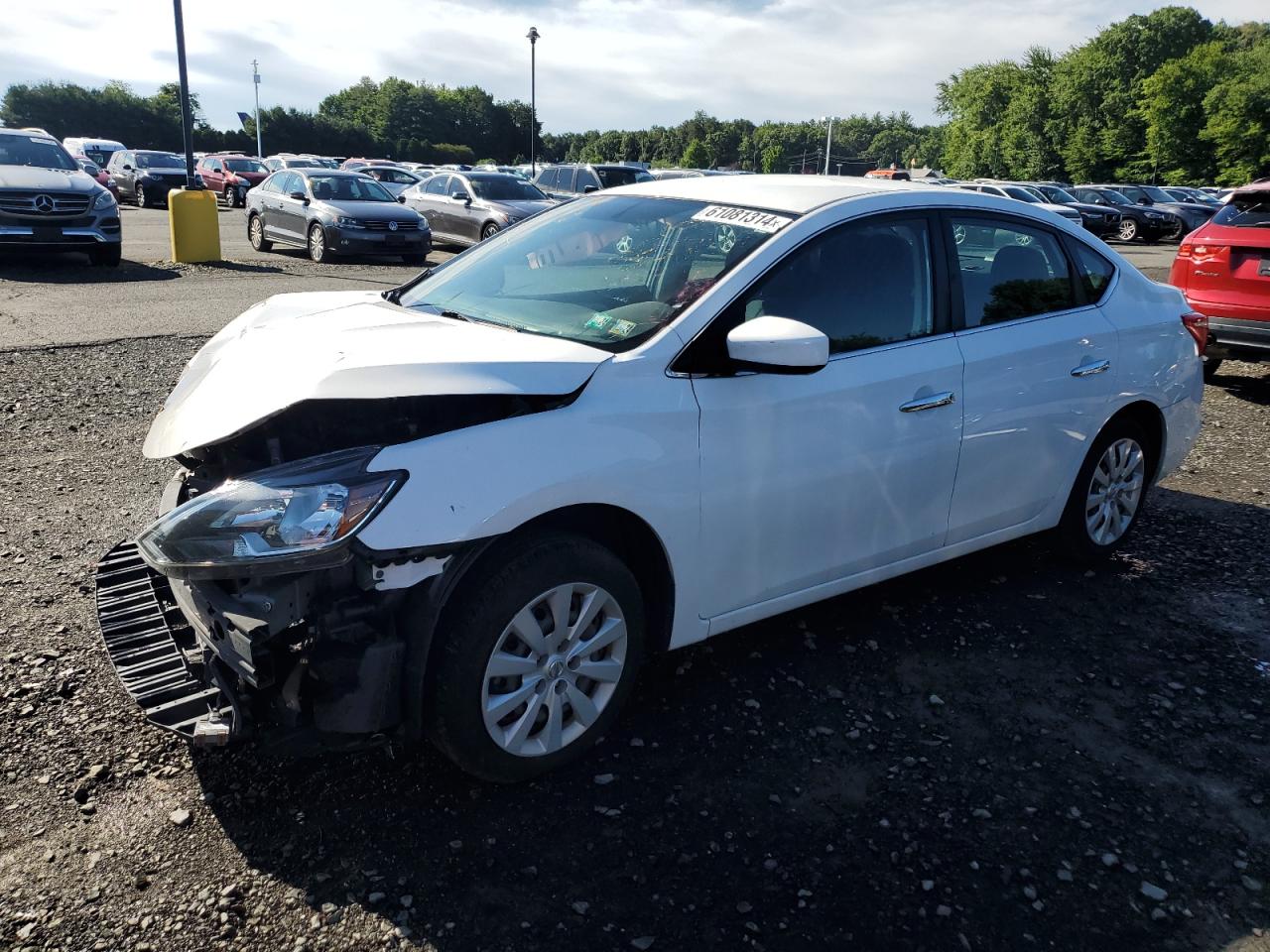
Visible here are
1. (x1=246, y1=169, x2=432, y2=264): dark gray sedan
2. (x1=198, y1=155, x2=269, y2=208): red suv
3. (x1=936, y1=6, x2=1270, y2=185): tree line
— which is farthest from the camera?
(x1=936, y1=6, x2=1270, y2=185): tree line

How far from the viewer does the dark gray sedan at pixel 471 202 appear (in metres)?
18.3

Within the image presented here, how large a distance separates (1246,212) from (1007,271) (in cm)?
599

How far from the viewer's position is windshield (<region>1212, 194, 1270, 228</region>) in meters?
8.39

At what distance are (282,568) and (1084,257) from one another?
3.72 meters

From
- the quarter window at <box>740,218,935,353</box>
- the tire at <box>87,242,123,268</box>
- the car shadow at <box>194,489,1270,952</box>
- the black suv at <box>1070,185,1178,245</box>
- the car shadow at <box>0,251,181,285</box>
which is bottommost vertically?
the car shadow at <box>194,489,1270,952</box>

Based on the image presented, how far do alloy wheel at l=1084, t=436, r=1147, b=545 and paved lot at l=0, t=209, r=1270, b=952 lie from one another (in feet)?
1.13

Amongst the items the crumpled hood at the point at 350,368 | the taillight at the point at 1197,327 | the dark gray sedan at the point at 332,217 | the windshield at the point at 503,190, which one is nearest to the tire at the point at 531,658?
the crumpled hood at the point at 350,368

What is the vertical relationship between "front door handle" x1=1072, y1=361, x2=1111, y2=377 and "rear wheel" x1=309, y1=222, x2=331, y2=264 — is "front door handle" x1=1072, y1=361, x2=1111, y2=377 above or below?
above

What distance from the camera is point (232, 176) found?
32.0 m

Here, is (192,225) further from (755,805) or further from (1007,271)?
(755,805)

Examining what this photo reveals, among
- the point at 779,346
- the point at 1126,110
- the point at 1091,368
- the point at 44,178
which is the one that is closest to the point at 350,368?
the point at 779,346

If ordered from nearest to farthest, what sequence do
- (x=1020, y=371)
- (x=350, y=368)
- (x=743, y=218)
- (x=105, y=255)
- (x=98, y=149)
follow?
(x=350, y=368) → (x=743, y=218) → (x=1020, y=371) → (x=105, y=255) → (x=98, y=149)

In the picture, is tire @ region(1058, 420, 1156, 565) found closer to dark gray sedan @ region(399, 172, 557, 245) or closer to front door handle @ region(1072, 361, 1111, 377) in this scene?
front door handle @ region(1072, 361, 1111, 377)

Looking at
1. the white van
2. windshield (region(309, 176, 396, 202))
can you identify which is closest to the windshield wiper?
windshield (region(309, 176, 396, 202))
